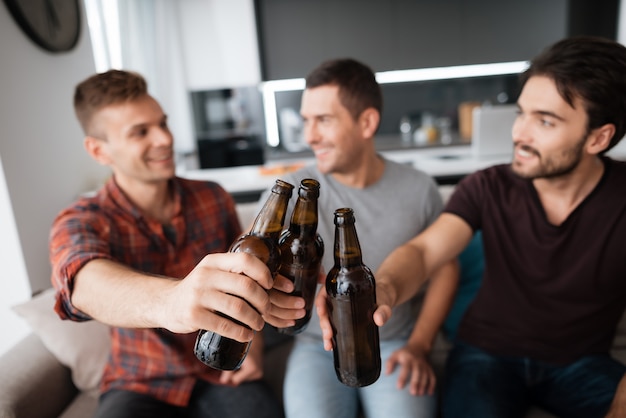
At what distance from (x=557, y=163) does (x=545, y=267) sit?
0.89 ft

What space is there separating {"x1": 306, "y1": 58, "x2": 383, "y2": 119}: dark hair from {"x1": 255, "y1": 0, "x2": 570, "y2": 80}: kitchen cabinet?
2889 mm

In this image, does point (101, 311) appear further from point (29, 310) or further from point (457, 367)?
point (457, 367)

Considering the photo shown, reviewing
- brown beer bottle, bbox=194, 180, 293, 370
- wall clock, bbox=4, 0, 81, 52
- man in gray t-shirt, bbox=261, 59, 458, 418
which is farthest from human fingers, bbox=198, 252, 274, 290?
wall clock, bbox=4, 0, 81, 52

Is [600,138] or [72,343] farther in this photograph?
[72,343]

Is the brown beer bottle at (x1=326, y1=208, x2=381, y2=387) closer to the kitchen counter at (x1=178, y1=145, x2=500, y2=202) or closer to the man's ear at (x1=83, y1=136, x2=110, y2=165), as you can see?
the man's ear at (x1=83, y1=136, x2=110, y2=165)

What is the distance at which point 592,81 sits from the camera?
112 centimetres

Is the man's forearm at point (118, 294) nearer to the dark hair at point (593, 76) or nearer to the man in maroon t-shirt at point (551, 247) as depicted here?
the man in maroon t-shirt at point (551, 247)

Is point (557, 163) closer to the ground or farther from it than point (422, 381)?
farther from it

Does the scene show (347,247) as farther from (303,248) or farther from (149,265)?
(149,265)

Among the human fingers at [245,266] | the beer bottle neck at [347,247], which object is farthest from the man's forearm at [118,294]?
the beer bottle neck at [347,247]

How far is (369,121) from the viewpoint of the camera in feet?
4.99

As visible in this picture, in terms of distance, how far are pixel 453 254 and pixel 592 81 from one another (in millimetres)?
540

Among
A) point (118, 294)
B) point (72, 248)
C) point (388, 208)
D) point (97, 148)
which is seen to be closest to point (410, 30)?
point (388, 208)

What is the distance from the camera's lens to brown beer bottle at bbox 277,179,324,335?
679 millimetres
